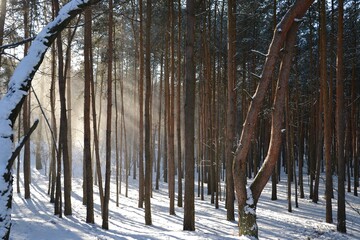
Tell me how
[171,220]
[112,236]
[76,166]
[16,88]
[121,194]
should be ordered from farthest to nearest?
1. [76,166]
2. [121,194]
3. [171,220]
4. [112,236]
5. [16,88]

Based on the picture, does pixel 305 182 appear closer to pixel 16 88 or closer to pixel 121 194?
pixel 121 194

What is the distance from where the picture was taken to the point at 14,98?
2180mm

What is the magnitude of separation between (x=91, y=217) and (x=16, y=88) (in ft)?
32.5

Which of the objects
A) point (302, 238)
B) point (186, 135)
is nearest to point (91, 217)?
point (186, 135)

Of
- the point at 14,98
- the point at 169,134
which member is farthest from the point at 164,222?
the point at 14,98

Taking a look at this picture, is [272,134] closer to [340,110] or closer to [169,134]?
[340,110]

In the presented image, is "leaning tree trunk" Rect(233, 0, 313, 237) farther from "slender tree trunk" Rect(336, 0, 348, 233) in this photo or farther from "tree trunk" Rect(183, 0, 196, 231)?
"slender tree trunk" Rect(336, 0, 348, 233)

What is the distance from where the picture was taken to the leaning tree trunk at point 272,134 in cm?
671

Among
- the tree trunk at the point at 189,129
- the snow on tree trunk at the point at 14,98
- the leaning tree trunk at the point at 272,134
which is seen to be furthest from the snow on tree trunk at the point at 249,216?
the snow on tree trunk at the point at 14,98

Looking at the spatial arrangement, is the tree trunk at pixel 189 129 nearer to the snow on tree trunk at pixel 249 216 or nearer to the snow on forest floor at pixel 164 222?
the snow on forest floor at pixel 164 222

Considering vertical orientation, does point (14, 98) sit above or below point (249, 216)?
above

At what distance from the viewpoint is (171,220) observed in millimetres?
13156

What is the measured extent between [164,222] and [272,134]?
7.31 m

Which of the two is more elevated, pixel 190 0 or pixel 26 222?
pixel 190 0
